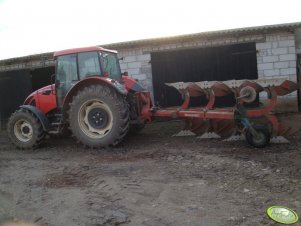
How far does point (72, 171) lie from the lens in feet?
17.9

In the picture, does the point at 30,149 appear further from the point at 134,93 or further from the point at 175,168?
the point at 175,168

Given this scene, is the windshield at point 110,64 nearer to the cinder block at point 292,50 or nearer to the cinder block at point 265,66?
the cinder block at point 265,66

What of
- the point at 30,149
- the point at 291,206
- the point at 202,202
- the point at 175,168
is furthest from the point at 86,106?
the point at 291,206

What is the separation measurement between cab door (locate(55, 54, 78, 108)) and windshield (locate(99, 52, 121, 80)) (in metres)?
0.60

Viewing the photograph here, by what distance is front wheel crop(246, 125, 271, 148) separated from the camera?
5996 mm

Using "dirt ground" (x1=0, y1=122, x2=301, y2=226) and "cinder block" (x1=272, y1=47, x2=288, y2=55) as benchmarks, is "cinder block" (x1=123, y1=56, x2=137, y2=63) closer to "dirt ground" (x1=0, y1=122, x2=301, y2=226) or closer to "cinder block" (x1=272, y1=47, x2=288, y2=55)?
"cinder block" (x1=272, y1=47, x2=288, y2=55)

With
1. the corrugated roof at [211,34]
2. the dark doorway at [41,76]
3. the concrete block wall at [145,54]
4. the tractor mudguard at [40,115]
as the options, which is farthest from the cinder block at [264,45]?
the dark doorway at [41,76]

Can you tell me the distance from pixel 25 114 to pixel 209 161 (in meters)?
4.17

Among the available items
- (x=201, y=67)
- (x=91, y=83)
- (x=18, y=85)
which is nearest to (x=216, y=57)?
(x=201, y=67)

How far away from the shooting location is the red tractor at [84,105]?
663 cm

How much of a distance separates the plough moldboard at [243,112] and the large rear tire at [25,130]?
8.11ft

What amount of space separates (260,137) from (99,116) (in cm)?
310

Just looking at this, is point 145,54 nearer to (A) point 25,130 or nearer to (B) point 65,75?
(B) point 65,75

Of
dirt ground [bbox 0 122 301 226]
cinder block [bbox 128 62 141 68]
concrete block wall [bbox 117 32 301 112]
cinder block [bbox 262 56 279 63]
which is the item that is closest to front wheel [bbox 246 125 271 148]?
dirt ground [bbox 0 122 301 226]
